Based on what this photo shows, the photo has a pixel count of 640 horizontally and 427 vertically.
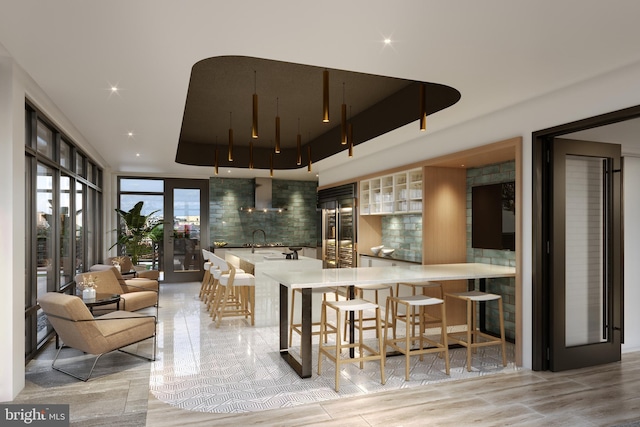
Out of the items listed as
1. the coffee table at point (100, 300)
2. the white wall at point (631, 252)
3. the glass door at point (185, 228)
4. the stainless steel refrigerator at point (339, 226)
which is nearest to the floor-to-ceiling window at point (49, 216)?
the coffee table at point (100, 300)

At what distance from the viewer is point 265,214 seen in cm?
1067

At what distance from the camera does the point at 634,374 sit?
400 centimetres

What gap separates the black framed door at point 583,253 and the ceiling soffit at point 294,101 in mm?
1339

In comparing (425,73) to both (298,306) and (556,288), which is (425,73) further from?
(298,306)

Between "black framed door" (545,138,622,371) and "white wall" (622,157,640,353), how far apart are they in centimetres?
60

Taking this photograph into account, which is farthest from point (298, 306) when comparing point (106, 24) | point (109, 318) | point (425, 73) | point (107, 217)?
point (107, 217)

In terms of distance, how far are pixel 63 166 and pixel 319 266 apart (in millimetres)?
3571

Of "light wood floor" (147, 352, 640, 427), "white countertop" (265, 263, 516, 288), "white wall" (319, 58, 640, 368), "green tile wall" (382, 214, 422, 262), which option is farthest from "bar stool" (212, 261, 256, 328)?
"white wall" (319, 58, 640, 368)

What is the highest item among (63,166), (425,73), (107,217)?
(425,73)

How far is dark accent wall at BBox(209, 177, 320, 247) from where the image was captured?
10.2 metres

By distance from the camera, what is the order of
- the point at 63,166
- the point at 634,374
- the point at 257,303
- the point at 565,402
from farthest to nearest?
the point at 257,303 < the point at 63,166 < the point at 634,374 < the point at 565,402

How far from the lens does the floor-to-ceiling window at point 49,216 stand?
4121 millimetres

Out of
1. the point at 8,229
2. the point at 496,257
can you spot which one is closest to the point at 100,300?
the point at 8,229

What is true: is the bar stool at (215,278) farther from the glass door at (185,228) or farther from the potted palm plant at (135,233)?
the glass door at (185,228)
